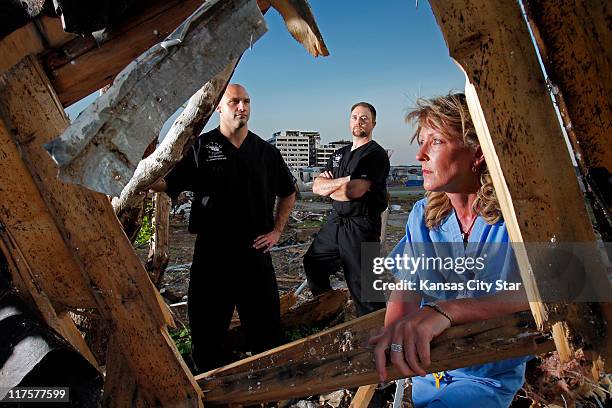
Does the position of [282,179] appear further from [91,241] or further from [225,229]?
[91,241]

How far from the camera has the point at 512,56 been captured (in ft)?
3.57

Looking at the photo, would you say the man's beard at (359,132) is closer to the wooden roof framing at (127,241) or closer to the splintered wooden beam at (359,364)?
the wooden roof framing at (127,241)

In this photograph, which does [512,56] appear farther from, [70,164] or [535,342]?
[70,164]

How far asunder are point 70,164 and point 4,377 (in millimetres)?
890

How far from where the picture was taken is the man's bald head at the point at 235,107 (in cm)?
A: 389

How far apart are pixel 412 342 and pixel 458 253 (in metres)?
0.66

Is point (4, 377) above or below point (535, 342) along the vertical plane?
above

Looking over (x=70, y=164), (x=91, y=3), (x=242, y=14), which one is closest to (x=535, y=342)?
(x=242, y=14)

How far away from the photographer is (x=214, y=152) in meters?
3.93

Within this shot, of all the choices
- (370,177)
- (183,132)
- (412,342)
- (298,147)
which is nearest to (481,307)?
(412,342)

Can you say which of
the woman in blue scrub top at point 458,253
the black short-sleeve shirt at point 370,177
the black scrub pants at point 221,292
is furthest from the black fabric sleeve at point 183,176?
the woman in blue scrub top at point 458,253

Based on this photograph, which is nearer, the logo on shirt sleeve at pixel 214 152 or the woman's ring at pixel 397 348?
the woman's ring at pixel 397 348

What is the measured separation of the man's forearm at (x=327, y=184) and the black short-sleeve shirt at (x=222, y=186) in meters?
1.09

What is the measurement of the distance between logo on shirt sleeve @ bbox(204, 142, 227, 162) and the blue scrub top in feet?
7.49
